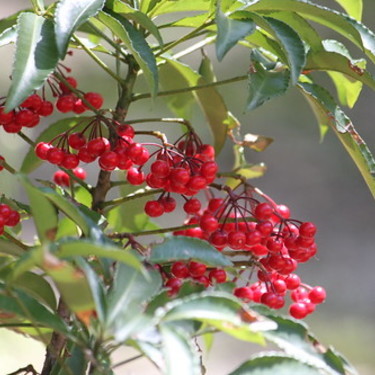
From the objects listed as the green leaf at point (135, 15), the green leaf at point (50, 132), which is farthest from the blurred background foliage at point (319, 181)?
the green leaf at point (135, 15)

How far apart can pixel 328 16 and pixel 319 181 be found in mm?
4516

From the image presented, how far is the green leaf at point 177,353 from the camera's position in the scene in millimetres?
667

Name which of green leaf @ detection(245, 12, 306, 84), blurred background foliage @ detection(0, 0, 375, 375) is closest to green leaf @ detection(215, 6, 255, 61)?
green leaf @ detection(245, 12, 306, 84)

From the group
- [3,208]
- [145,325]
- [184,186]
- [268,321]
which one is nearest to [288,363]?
[268,321]

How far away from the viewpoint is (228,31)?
85 centimetres

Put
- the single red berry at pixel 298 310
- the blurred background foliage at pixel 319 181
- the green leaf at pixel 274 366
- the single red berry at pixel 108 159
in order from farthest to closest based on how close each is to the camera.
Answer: the blurred background foliage at pixel 319 181 < the single red berry at pixel 298 310 < the single red berry at pixel 108 159 < the green leaf at pixel 274 366

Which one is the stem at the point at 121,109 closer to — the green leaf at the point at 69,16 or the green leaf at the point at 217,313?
the green leaf at the point at 69,16

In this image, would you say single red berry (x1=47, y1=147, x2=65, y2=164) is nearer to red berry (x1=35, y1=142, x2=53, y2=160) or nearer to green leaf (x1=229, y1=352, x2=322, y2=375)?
red berry (x1=35, y1=142, x2=53, y2=160)

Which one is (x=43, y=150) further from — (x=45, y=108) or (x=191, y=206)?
(x=191, y=206)

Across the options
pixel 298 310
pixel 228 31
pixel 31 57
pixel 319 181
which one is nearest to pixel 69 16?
pixel 31 57

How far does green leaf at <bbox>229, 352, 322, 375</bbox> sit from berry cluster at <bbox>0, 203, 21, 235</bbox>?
0.38 metres

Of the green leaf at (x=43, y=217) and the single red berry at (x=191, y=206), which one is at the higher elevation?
the single red berry at (x=191, y=206)

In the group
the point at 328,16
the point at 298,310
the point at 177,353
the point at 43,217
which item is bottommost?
the point at 177,353

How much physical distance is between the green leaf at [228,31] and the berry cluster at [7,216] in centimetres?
36
